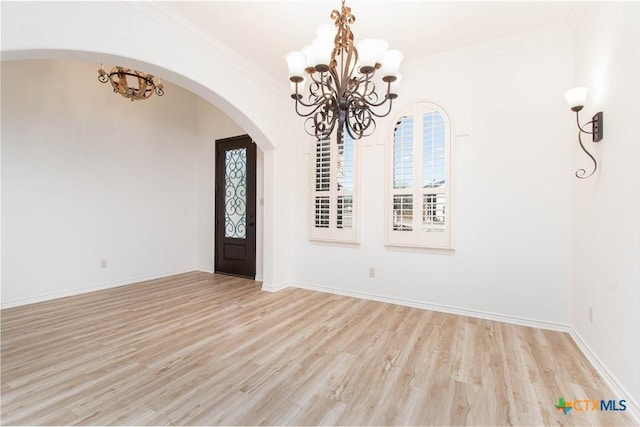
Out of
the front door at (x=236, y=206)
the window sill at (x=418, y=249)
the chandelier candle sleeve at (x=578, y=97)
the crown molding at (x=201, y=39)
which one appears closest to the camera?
the chandelier candle sleeve at (x=578, y=97)

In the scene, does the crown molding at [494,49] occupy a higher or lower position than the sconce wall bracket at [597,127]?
higher

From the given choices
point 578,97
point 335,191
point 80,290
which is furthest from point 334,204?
point 80,290

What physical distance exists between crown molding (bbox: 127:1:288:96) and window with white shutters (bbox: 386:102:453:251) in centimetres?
196

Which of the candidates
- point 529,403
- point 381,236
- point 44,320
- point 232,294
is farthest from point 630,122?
point 44,320

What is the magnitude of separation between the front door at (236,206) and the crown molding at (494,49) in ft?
9.62

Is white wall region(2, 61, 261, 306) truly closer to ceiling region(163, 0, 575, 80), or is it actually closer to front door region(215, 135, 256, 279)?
front door region(215, 135, 256, 279)

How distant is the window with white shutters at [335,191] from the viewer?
13.2 ft

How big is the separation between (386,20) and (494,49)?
1326mm

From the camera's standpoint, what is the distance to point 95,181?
4227 mm

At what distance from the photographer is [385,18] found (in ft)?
9.22

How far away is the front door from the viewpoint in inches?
195

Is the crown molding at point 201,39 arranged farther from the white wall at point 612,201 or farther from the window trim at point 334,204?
the white wall at point 612,201

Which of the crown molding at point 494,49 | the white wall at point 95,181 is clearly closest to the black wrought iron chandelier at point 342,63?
the crown molding at point 494,49

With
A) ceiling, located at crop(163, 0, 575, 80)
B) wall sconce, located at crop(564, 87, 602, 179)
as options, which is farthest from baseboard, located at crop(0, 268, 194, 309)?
wall sconce, located at crop(564, 87, 602, 179)
